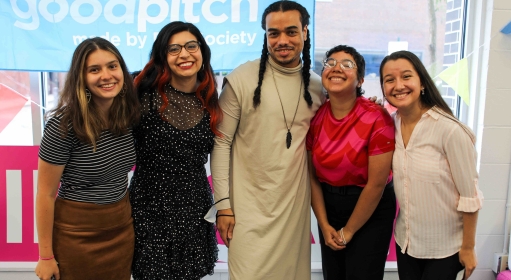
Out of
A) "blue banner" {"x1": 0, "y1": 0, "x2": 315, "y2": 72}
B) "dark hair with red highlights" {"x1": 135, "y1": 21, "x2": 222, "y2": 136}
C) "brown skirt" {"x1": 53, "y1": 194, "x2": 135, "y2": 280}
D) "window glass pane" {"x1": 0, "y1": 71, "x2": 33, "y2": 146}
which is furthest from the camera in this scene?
"window glass pane" {"x1": 0, "y1": 71, "x2": 33, "y2": 146}

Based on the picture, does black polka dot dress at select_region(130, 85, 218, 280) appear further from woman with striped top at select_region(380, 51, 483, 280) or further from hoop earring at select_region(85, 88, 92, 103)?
woman with striped top at select_region(380, 51, 483, 280)

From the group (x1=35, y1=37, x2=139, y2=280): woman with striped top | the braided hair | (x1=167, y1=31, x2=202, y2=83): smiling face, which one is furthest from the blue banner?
(x1=35, y1=37, x2=139, y2=280): woman with striped top

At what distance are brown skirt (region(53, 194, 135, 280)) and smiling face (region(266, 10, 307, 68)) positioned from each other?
33.8 inches

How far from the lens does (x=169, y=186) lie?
1.56 m

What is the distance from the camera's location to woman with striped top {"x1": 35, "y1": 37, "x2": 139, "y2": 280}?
4.44ft

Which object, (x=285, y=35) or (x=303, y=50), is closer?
(x=285, y=35)

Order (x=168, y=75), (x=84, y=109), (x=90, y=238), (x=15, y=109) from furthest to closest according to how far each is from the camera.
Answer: (x=15, y=109), (x=168, y=75), (x=90, y=238), (x=84, y=109)

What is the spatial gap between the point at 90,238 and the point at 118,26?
50.6 inches

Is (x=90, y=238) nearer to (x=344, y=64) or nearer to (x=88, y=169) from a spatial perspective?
(x=88, y=169)

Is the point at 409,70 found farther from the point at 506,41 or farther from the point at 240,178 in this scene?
the point at 506,41

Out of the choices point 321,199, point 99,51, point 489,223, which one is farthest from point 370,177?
point 489,223

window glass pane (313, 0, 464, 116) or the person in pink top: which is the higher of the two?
window glass pane (313, 0, 464, 116)

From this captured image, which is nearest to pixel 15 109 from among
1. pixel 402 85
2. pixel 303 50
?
pixel 303 50

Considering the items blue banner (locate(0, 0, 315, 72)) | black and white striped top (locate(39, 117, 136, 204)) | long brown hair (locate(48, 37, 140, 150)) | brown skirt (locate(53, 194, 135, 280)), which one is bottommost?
brown skirt (locate(53, 194, 135, 280))
